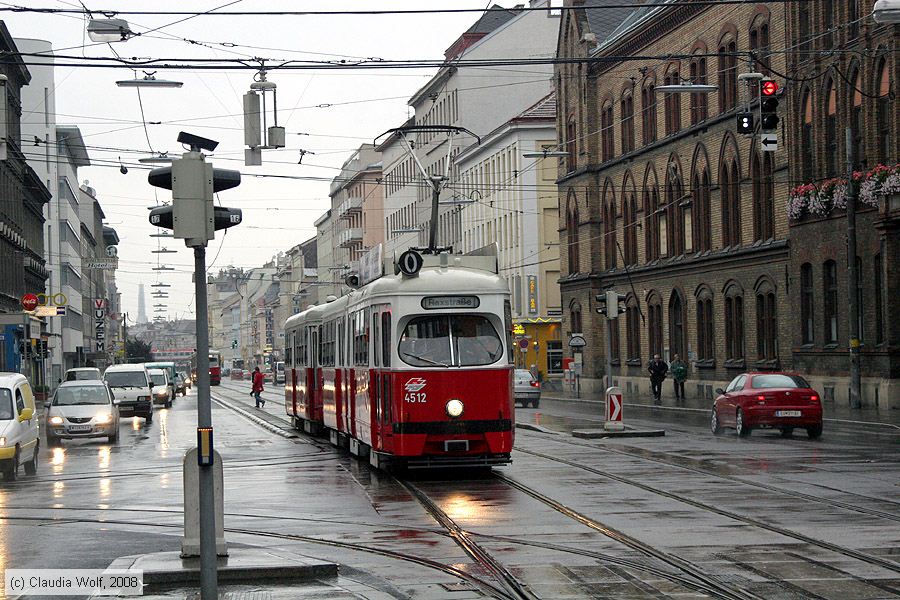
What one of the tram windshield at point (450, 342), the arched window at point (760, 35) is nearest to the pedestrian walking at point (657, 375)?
the arched window at point (760, 35)

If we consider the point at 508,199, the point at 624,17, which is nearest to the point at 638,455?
the point at 624,17

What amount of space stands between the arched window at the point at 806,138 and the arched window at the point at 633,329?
764 inches

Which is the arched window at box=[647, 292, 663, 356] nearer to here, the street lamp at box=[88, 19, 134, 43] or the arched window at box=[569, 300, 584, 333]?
the arched window at box=[569, 300, 584, 333]

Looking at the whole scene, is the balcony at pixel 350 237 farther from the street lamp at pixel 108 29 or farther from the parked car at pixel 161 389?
the street lamp at pixel 108 29

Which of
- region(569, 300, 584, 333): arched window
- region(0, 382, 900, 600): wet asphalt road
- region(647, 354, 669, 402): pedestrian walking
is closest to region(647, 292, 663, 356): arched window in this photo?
region(647, 354, 669, 402): pedestrian walking

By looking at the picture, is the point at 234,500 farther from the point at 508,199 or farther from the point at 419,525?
the point at 508,199

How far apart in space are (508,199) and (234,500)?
7005 cm

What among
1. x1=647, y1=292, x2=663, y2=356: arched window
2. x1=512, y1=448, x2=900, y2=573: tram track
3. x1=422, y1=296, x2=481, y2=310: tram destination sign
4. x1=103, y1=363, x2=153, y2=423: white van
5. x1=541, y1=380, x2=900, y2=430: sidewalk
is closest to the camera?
x1=512, y1=448, x2=900, y2=573: tram track

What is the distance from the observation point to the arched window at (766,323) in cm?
5253

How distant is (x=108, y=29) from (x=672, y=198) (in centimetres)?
4109

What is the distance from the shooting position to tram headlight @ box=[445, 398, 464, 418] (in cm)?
2122

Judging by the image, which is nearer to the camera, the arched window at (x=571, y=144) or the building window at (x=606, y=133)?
the building window at (x=606, y=133)

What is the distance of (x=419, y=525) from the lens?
53.0ft

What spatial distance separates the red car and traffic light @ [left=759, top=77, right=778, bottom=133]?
239 inches
